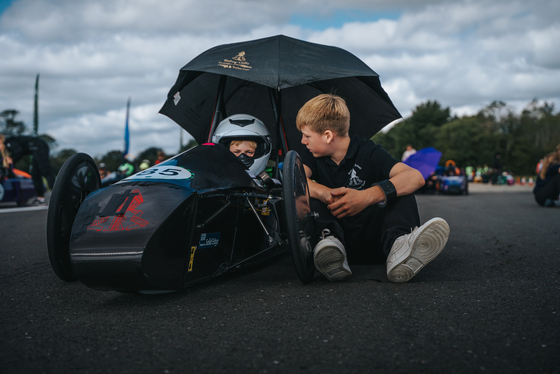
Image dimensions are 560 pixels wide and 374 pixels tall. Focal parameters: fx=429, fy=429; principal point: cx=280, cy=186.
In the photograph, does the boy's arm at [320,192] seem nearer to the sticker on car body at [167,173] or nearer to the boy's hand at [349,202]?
the boy's hand at [349,202]

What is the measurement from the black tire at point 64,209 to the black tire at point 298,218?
1.39 metres

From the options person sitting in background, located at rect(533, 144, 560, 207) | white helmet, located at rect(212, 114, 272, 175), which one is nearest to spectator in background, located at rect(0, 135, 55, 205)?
white helmet, located at rect(212, 114, 272, 175)

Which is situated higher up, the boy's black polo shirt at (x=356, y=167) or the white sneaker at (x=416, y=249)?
the boy's black polo shirt at (x=356, y=167)

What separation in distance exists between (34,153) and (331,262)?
32.9 feet

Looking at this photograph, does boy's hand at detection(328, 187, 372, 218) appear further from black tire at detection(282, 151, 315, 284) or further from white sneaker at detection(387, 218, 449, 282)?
white sneaker at detection(387, 218, 449, 282)

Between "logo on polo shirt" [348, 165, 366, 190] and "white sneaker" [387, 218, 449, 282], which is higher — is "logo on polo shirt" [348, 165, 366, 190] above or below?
→ above

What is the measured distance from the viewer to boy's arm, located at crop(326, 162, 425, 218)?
276 centimetres

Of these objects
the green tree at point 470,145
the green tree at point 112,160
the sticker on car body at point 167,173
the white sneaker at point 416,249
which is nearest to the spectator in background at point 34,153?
the sticker on car body at point 167,173

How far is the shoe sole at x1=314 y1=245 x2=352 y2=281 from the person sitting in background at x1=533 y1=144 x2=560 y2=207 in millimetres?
8260

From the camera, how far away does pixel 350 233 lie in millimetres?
3104

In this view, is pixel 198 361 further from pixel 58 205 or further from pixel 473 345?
pixel 58 205

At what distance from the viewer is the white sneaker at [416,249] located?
2.45 metres

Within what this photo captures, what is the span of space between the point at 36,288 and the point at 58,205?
573mm

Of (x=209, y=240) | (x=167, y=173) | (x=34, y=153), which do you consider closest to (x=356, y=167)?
(x=209, y=240)
